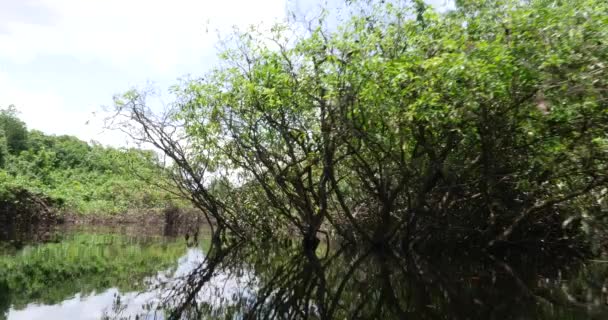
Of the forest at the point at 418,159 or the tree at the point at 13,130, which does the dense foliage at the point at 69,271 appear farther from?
the tree at the point at 13,130

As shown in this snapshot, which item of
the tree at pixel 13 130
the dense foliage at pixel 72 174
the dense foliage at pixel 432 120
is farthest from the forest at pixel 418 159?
the tree at pixel 13 130

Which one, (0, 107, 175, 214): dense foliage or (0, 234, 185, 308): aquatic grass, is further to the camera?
(0, 107, 175, 214): dense foliage

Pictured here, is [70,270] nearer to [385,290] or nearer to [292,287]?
[292,287]

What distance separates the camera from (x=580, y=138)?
30.4 feet

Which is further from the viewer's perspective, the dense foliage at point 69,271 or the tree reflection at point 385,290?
the dense foliage at point 69,271

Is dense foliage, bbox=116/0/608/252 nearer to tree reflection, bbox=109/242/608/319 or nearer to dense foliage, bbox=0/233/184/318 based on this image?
tree reflection, bbox=109/242/608/319

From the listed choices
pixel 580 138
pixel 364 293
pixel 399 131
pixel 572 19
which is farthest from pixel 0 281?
pixel 580 138

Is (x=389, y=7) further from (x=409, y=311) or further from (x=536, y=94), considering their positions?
(x=409, y=311)

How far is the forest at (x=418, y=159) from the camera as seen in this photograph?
730cm

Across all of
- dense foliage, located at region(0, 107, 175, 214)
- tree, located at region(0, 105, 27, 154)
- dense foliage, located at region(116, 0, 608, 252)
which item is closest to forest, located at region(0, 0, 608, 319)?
dense foliage, located at region(116, 0, 608, 252)

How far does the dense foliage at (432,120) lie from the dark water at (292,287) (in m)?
1.89

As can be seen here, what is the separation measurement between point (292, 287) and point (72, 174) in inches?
1332

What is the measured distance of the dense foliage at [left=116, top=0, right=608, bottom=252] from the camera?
7969 mm

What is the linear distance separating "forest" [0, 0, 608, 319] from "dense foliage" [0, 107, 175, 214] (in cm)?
290
